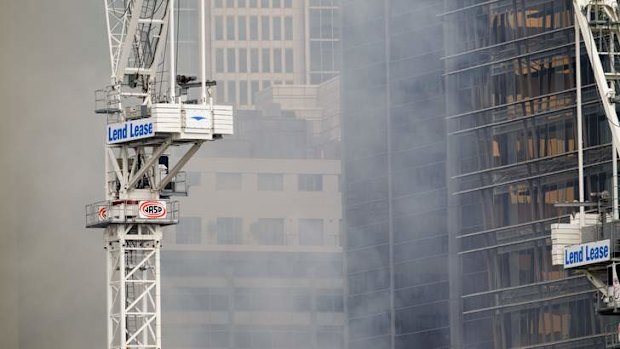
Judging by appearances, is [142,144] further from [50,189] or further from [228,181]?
[228,181]

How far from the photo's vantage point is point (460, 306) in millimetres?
122750

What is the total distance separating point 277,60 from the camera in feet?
588

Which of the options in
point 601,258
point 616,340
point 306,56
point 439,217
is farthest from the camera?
point 306,56

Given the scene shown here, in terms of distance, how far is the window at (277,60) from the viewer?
17775 cm

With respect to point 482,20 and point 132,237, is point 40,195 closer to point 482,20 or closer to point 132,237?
point 132,237

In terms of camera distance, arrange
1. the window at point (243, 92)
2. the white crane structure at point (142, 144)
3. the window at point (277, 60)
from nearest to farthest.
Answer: the white crane structure at point (142, 144)
the window at point (243, 92)
the window at point (277, 60)

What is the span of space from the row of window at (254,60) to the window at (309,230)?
18474 mm

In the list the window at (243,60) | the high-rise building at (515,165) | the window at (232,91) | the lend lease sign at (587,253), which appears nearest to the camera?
the lend lease sign at (587,253)

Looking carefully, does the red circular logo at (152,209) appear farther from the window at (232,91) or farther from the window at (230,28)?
the window at (232,91)

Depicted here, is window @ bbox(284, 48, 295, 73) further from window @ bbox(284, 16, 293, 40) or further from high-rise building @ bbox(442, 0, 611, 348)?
high-rise building @ bbox(442, 0, 611, 348)

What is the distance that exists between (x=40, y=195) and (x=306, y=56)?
77.2 m

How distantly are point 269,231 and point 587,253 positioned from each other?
69682 mm

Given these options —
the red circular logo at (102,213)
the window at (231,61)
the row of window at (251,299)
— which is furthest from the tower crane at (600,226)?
the window at (231,61)

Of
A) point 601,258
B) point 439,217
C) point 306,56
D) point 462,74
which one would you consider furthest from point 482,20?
point 306,56
